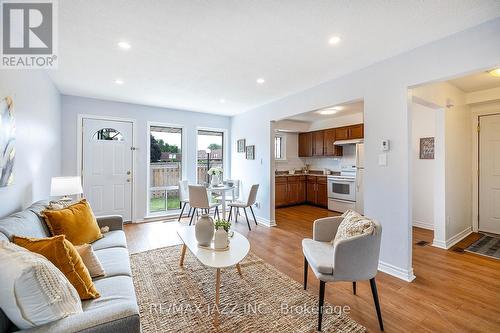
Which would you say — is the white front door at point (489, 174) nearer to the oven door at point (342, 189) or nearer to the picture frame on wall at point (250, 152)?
the oven door at point (342, 189)

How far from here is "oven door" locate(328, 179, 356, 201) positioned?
17.7 feet

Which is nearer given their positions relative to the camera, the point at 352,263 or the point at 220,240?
the point at 352,263

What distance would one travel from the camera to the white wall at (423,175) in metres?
4.09

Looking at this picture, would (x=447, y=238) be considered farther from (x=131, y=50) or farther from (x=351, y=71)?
(x=131, y=50)

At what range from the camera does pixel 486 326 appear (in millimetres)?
1768

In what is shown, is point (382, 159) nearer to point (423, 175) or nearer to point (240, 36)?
point (240, 36)

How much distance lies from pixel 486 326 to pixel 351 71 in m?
2.85

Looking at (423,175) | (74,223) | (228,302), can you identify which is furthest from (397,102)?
(74,223)

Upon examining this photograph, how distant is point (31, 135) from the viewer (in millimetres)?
2547

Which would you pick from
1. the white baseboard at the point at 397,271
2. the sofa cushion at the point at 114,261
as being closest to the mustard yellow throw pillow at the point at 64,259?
the sofa cushion at the point at 114,261

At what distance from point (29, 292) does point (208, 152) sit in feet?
16.2

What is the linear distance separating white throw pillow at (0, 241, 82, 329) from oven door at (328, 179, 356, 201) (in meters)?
5.44

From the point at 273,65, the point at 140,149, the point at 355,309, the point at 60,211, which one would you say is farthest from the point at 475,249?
the point at 140,149

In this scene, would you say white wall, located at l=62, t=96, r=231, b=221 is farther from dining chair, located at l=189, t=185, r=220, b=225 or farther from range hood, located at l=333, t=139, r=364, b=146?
range hood, located at l=333, t=139, r=364, b=146
